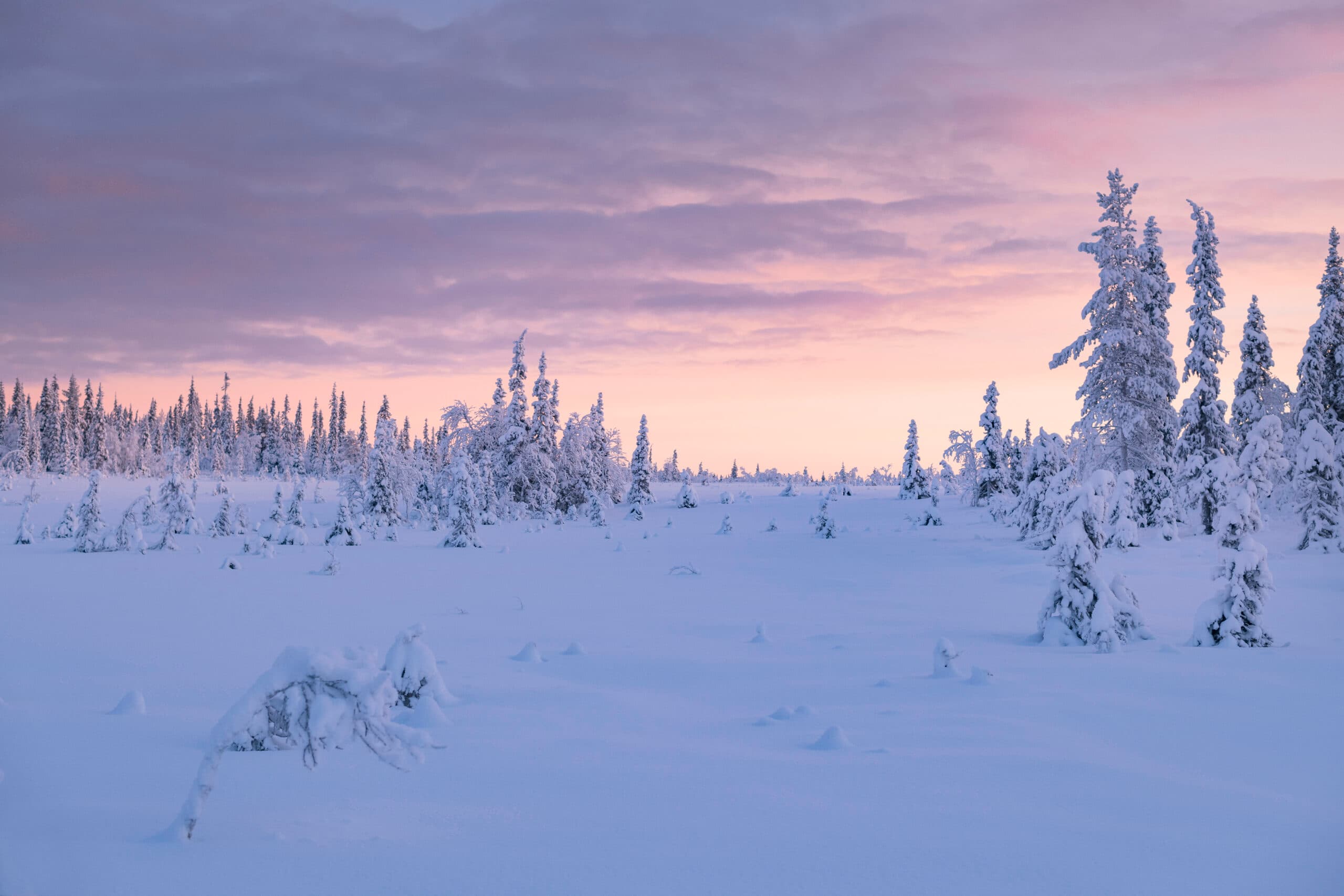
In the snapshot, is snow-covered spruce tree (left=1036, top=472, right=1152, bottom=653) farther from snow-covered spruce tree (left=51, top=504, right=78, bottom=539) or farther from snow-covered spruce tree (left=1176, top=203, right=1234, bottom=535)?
snow-covered spruce tree (left=51, top=504, right=78, bottom=539)

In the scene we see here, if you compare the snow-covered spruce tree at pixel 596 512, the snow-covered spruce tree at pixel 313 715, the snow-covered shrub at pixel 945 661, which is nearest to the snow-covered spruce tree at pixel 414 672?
the snow-covered spruce tree at pixel 313 715

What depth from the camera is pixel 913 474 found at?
55.8 metres

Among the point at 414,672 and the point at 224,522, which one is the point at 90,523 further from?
the point at 414,672

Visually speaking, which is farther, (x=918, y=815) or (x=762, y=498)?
(x=762, y=498)

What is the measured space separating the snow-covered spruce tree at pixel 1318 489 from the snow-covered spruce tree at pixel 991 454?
18.0m

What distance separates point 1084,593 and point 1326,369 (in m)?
27.7

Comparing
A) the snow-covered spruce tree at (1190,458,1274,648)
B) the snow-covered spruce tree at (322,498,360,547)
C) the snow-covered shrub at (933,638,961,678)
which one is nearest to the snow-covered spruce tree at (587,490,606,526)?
the snow-covered spruce tree at (322,498,360,547)

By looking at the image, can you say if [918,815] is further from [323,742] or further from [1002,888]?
[323,742]

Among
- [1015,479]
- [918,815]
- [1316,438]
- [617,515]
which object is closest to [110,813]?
[918,815]

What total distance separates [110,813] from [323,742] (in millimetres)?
1415

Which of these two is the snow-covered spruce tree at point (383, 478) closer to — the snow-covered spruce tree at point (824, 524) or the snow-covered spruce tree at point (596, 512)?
the snow-covered spruce tree at point (596, 512)

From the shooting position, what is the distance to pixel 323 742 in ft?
13.8

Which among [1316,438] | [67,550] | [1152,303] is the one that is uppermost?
[1152,303]

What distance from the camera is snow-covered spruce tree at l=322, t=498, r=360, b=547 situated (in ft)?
96.8
